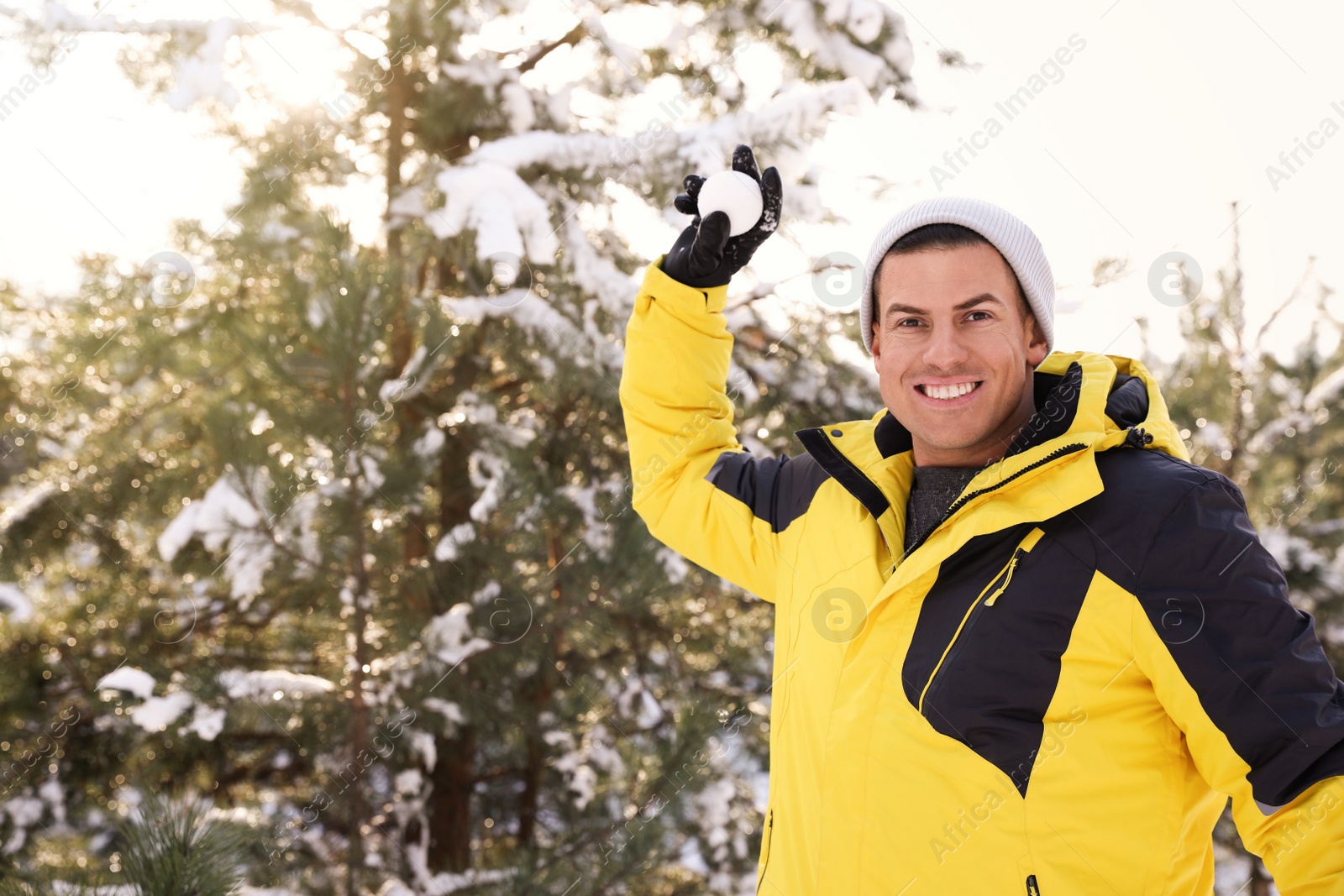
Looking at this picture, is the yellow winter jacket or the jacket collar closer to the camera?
the yellow winter jacket

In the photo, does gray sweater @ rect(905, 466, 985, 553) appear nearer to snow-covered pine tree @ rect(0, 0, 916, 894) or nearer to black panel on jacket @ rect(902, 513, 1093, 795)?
black panel on jacket @ rect(902, 513, 1093, 795)

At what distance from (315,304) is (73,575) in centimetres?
333

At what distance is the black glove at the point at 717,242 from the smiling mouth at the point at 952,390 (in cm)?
59

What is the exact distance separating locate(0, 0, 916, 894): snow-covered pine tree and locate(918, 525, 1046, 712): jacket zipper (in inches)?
72.1

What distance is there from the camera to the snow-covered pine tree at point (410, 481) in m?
2.98

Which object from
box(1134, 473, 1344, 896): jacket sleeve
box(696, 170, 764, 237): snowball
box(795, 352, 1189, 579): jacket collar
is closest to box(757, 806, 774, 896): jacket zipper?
box(795, 352, 1189, 579): jacket collar

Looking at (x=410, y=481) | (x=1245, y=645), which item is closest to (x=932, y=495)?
(x=1245, y=645)

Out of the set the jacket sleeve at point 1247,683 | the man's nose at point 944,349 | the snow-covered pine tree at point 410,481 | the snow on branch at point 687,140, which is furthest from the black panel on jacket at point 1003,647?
the snow on branch at point 687,140

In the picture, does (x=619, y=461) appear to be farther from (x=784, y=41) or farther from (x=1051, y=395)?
(x=1051, y=395)

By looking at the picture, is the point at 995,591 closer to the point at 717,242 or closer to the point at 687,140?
the point at 717,242

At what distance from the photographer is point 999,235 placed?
64.0 inches

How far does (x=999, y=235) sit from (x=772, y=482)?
772mm

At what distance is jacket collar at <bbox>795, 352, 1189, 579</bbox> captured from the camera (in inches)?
54.4

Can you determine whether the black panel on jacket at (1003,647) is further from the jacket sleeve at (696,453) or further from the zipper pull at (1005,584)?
the jacket sleeve at (696,453)
